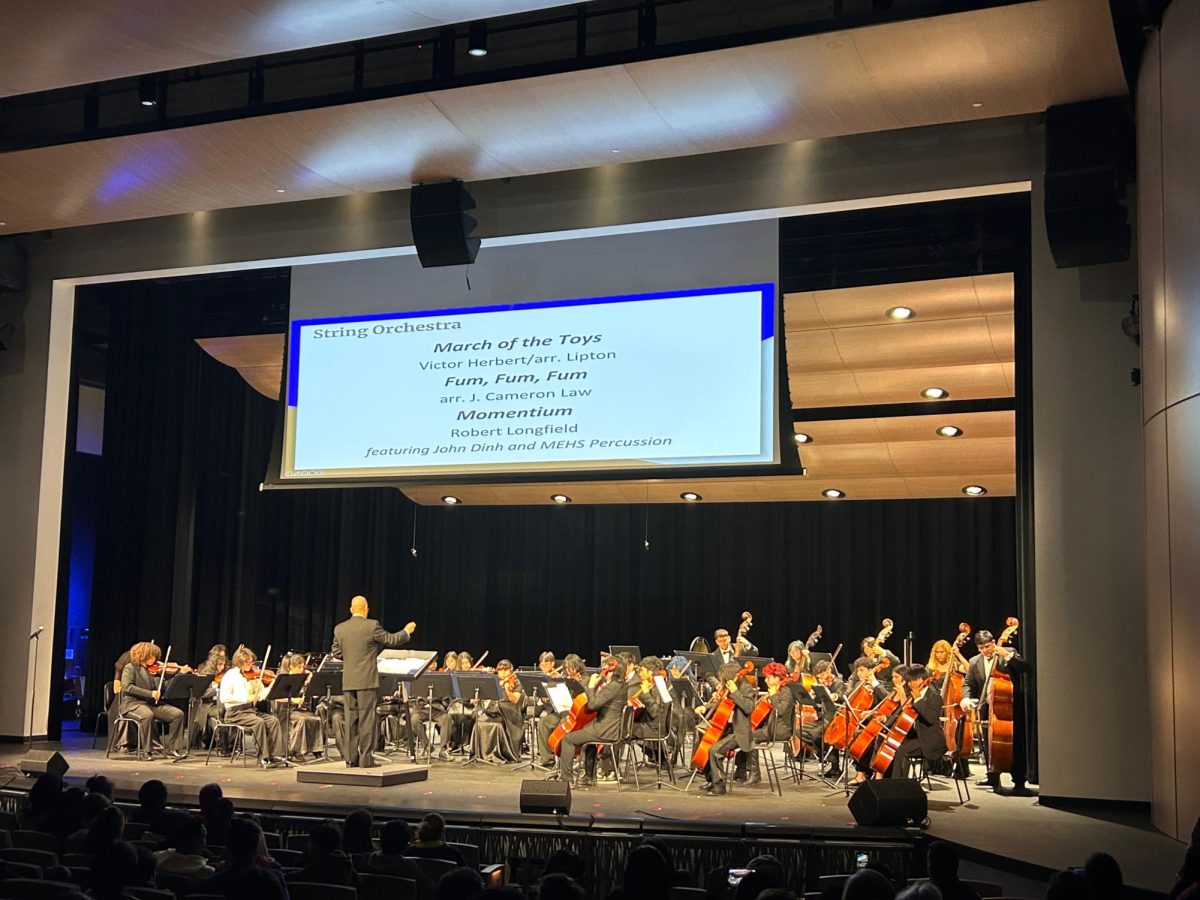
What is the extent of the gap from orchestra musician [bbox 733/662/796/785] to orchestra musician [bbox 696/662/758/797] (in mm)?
93

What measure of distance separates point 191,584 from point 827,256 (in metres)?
8.75

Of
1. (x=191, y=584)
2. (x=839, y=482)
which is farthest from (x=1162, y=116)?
(x=191, y=584)

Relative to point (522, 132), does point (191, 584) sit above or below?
below

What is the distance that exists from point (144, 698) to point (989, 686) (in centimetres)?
736

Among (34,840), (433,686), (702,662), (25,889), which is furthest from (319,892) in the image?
(702,662)

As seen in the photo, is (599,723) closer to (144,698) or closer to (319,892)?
(144,698)

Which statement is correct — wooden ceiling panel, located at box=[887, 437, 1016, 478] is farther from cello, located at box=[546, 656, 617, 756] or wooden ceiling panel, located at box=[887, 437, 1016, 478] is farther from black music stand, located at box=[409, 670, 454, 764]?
black music stand, located at box=[409, 670, 454, 764]

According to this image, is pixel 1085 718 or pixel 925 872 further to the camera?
pixel 1085 718

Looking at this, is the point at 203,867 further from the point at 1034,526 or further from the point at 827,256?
the point at 827,256

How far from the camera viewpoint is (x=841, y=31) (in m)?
7.54

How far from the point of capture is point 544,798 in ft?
22.8

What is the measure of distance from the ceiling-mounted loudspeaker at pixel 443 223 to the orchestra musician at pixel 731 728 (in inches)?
161

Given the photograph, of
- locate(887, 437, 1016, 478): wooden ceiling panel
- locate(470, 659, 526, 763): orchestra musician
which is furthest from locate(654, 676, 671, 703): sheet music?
locate(887, 437, 1016, 478): wooden ceiling panel

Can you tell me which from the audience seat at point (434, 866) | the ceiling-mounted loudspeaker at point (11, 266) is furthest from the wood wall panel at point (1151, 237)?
the ceiling-mounted loudspeaker at point (11, 266)
